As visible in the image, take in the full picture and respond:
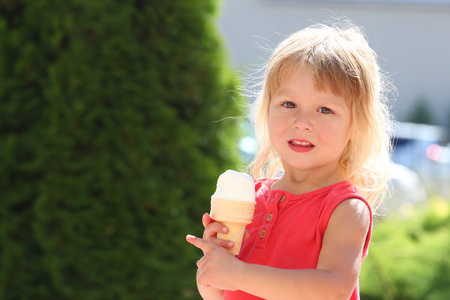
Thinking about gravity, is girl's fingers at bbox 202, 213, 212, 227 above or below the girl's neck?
below

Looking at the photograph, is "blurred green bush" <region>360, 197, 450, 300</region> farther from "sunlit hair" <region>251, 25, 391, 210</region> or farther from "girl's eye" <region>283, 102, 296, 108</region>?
"girl's eye" <region>283, 102, 296, 108</region>

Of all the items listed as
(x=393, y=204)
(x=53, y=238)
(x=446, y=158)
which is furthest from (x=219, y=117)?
(x=446, y=158)

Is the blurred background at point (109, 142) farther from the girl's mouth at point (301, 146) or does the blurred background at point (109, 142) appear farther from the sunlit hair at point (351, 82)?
the girl's mouth at point (301, 146)

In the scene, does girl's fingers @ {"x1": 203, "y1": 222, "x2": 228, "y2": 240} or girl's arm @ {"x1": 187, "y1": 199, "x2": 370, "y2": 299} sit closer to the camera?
girl's arm @ {"x1": 187, "y1": 199, "x2": 370, "y2": 299}

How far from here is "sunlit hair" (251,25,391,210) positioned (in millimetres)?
1865

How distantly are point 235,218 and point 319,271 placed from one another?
302 mm

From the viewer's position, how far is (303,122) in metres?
1.86

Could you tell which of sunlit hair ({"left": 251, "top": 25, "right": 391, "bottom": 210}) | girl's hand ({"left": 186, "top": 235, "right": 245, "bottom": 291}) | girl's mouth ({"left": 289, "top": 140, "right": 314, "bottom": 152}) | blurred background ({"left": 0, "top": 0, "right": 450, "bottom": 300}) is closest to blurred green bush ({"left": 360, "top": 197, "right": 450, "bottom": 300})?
blurred background ({"left": 0, "top": 0, "right": 450, "bottom": 300})

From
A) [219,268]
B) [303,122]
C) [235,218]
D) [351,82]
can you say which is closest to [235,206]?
[235,218]

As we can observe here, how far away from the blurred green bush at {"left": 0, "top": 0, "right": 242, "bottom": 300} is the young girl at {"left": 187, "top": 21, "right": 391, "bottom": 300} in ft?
6.69

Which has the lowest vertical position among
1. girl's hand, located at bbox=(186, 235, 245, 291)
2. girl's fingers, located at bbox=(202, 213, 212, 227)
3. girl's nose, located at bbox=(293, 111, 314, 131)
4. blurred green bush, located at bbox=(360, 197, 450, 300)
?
blurred green bush, located at bbox=(360, 197, 450, 300)

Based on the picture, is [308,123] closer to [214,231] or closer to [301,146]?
[301,146]

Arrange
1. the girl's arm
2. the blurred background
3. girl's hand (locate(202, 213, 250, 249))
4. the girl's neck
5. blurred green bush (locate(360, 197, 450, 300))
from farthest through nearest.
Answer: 1. blurred green bush (locate(360, 197, 450, 300))
2. the blurred background
3. the girl's neck
4. girl's hand (locate(202, 213, 250, 249))
5. the girl's arm

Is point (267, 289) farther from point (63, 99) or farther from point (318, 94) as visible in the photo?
point (63, 99)
